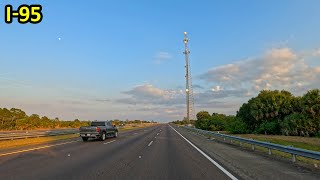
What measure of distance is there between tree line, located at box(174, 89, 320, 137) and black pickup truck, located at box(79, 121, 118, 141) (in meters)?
24.7

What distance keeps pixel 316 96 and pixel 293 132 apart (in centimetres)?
545

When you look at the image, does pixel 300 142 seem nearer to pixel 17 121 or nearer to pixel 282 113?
pixel 282 113

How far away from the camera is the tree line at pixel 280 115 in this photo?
134ft

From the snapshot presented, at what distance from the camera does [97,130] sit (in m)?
28.2

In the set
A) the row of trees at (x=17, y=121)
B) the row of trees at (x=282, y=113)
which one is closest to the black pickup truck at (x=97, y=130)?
the row of trees at (x=282, y=113)

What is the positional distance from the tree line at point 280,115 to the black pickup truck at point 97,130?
24743 millimetres

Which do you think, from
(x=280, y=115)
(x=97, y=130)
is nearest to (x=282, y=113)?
(x=280, y=115)

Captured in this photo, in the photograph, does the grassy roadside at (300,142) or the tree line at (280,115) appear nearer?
the grassy roadside at (300,142)

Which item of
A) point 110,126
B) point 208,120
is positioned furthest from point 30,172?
point 208,120

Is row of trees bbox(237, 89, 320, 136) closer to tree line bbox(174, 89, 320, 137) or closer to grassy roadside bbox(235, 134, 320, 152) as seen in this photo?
tree line bbox(174, 89, 320, 137)

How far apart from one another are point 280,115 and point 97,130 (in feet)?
104

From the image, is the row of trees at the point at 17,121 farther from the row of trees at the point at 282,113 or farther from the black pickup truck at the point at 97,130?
the row of trees at the point at 282,113

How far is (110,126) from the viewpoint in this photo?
32.3 metres

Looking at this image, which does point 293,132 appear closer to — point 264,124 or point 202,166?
point 264,124
